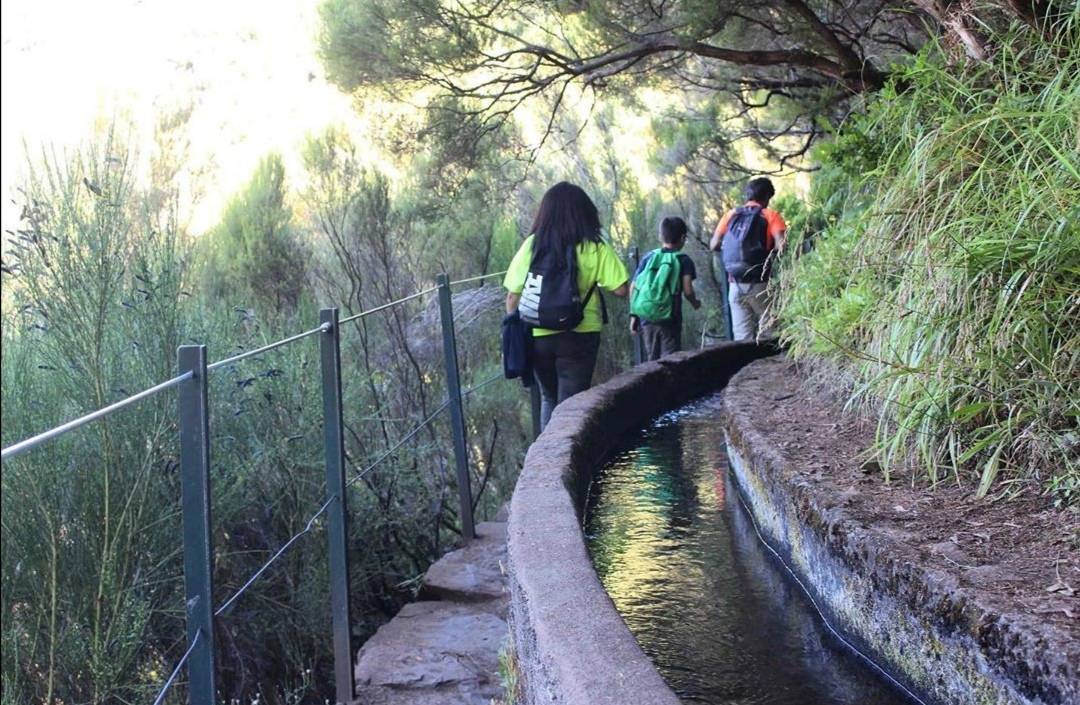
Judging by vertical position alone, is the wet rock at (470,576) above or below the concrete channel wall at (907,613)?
below

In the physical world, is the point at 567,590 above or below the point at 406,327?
below

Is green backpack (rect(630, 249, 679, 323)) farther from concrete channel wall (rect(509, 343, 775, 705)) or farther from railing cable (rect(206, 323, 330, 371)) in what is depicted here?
railing cable (rect(206, 323, 330, 371))

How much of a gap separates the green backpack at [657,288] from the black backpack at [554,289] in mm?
2193

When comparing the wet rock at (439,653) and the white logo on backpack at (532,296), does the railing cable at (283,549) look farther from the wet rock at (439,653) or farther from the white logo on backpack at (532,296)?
the white logo on backpack at (532,296)

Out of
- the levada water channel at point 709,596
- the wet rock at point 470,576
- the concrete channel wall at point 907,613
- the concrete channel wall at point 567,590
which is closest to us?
the concrete channel wall at point 567,590

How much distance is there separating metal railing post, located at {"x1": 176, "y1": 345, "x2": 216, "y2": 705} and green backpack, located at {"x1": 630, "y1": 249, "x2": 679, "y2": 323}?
5549 mm

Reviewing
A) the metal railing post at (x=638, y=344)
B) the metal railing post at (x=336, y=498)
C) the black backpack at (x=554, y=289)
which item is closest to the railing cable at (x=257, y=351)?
the metal railing post at (x=336, y=498)

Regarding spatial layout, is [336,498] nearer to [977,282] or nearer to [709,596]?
[709,596]

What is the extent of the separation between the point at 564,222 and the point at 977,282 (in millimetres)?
2381

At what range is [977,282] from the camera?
146 inches

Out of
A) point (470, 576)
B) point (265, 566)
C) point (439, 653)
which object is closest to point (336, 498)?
point (439, 653)

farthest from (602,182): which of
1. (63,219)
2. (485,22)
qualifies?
(63,219)

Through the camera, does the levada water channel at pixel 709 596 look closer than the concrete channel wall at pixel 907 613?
No

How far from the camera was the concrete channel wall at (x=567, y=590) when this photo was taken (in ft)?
7.73
